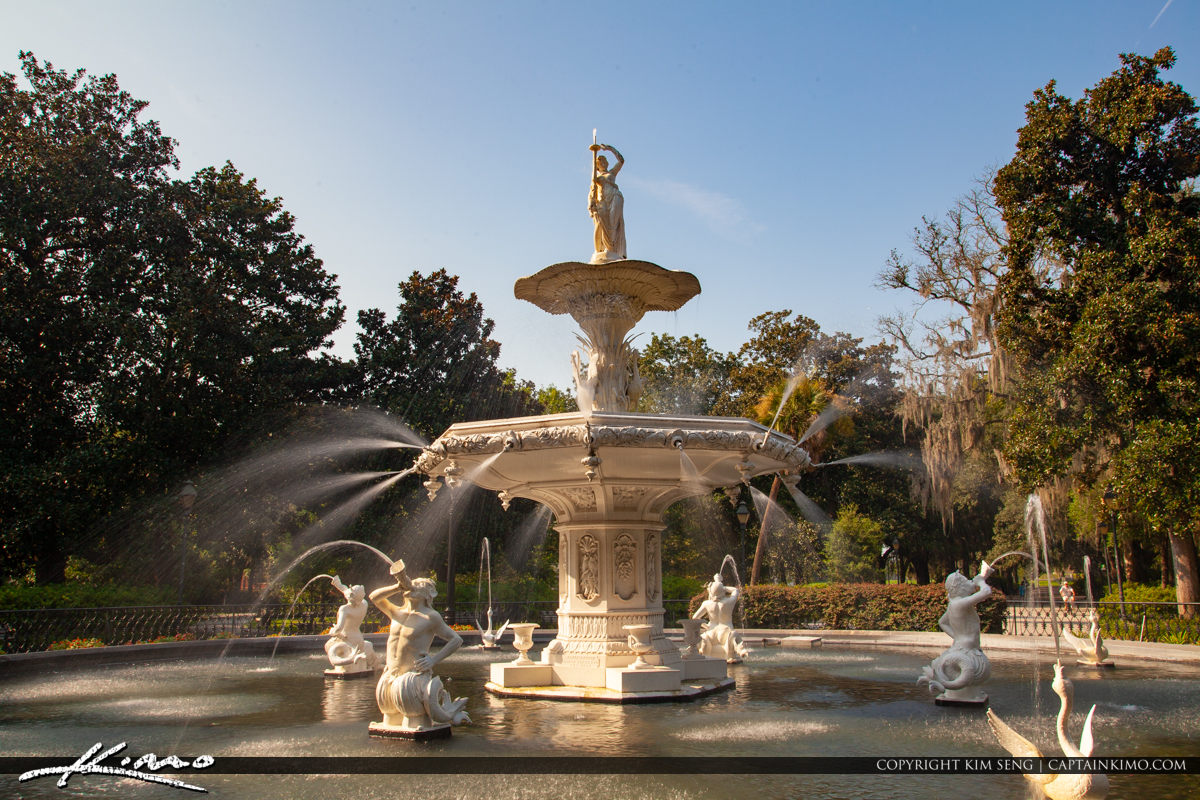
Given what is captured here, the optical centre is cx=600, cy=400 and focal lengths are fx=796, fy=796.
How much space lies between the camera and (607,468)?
32.6 feet

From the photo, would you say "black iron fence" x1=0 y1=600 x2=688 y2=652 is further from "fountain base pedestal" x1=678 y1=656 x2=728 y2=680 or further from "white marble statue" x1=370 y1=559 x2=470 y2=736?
"fountain base pedestal" x1=678 y1=656 x2=728 y2=680

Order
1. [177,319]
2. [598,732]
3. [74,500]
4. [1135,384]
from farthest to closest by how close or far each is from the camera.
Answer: [177,319], [74,500], [1135,384], [598,732]

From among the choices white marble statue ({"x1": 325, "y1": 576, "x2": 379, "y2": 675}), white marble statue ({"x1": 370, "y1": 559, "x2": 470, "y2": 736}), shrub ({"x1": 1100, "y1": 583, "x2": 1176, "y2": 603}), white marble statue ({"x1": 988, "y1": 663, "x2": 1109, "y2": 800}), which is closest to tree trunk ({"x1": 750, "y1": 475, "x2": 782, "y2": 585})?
shrub ({"x1": 1100, "y1": 583, "x2": 1176, "y2": 603})

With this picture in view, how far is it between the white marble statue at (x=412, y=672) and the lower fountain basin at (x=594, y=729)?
22 cm

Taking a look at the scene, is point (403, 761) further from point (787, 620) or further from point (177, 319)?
point (177, 319)

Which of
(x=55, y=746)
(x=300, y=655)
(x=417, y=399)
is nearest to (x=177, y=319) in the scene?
(x=417, y=399)

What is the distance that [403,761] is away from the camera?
6.23 metres

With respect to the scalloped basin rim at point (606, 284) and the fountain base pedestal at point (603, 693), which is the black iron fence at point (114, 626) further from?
the scalloped basin rim at point (606, 284)

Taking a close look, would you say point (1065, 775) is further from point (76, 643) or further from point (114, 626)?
point (114, 626)

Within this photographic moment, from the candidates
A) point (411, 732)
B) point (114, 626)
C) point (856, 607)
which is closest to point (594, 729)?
point (411, 732)

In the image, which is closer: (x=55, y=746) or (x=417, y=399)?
(x=55, y=746)

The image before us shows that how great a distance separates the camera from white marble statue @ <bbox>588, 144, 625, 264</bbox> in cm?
1171

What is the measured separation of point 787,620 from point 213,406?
19270 mm

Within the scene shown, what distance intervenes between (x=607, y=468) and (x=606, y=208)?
13.5 ft
